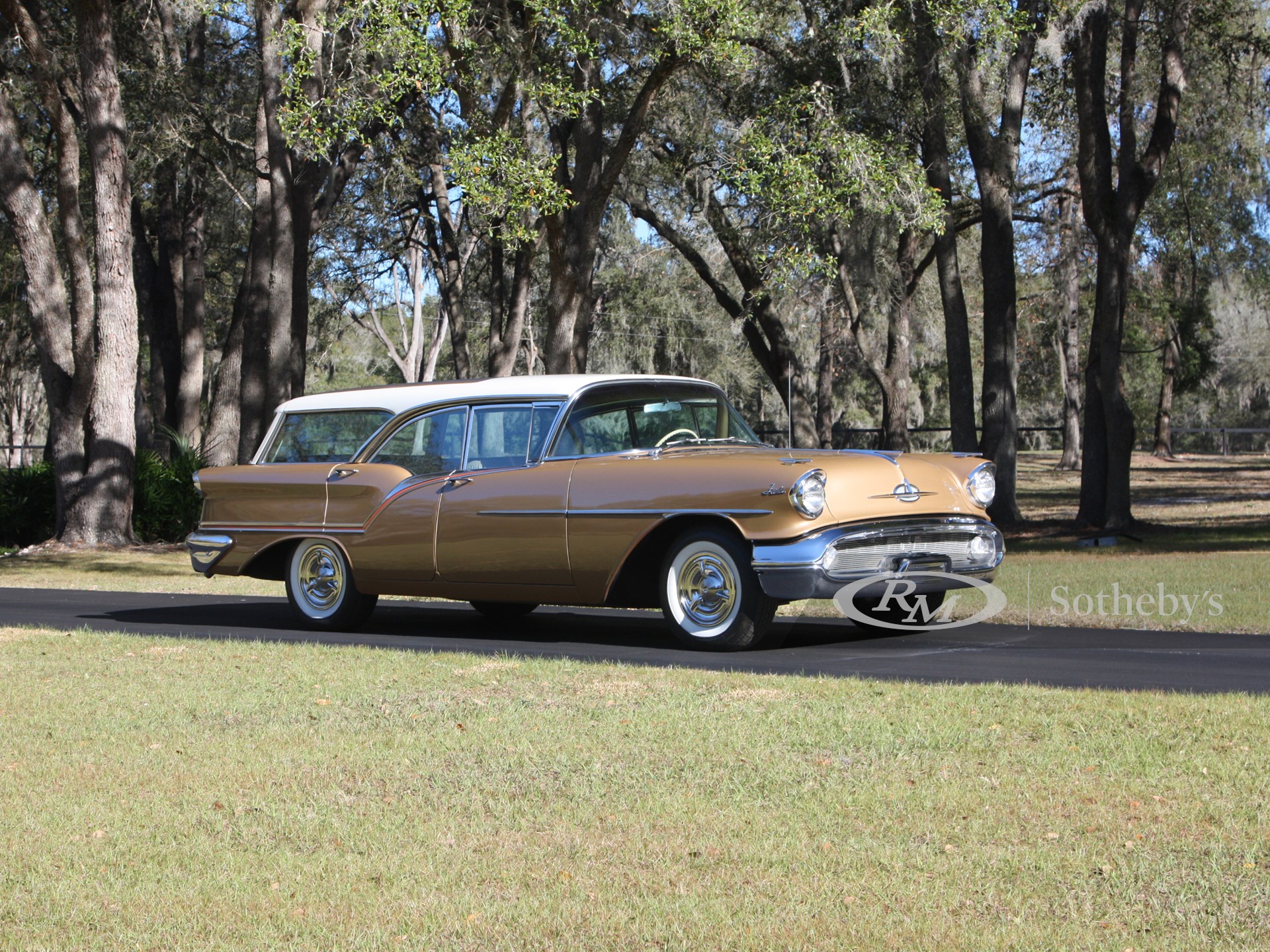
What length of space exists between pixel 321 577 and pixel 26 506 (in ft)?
52.1

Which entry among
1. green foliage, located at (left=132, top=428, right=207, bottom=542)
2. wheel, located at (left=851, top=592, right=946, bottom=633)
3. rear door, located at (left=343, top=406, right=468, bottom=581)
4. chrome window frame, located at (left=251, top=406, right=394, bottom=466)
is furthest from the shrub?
wheel, located at (left=851, top=592, right=946, bottom=633)

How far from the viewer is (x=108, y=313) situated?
22.0 m

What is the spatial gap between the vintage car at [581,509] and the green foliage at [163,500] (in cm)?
1312

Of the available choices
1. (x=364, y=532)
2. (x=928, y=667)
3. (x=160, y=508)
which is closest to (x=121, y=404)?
(x=160, y=508)

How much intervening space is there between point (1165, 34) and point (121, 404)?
16.7 meters

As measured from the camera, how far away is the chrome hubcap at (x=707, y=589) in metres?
8.88

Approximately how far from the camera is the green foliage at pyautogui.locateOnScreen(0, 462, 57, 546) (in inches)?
961

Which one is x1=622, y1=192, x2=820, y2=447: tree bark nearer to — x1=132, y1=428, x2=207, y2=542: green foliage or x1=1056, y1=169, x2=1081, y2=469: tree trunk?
x1=1056, y1=169, x2=1081, y2=469: tree trunk

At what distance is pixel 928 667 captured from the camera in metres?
8.02

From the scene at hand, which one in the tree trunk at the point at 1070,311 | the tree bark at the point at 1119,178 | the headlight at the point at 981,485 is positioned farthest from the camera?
the tree trunk at the point at 1070,311

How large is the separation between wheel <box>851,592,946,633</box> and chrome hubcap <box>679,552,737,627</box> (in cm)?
127

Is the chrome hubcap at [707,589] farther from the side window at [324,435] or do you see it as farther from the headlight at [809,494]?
the side window at [324,435]

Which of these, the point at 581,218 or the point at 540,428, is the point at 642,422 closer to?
the point at 540,428

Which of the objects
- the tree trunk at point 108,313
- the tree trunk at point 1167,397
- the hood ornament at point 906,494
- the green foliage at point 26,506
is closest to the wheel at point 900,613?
the hood ornament at point 906,494
